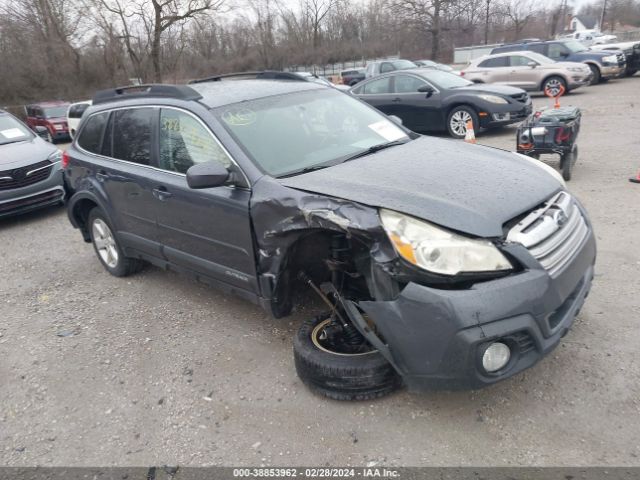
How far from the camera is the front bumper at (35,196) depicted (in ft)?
24.1

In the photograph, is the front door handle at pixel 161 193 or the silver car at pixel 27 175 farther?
the silver car at pixel 27 175

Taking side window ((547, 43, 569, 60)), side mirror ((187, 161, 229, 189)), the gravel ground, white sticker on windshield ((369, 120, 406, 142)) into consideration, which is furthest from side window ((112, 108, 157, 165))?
side window ((547, 43, 569, 60))

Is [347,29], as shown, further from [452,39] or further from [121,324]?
[121,324]

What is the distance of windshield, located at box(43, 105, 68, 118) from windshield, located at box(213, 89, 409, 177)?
702 inches

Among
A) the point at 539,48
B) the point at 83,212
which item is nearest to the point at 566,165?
the point at 83,212

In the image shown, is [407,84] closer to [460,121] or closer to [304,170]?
[460,121]

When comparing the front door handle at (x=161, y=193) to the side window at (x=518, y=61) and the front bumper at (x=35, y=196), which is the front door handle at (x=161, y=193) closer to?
the front bumper at (x=35, y=196)

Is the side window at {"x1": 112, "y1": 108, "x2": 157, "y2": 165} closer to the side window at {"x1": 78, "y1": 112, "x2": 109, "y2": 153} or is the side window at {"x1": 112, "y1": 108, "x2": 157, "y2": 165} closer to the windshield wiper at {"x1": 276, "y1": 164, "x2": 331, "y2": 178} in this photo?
the side window at {"x1": 78, "y1": 112, "x2": 109, "y2": 153}

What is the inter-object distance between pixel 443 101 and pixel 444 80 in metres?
0.82

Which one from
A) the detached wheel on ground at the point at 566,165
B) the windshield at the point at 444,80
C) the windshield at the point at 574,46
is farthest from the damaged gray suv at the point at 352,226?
the windshield at the point at 574,46

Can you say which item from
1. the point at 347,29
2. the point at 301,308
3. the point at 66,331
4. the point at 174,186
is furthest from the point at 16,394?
the point at 347,29

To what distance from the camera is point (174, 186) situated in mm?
3846

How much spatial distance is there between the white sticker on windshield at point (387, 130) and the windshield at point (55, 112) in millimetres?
18128

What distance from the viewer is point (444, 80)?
11242 mm
